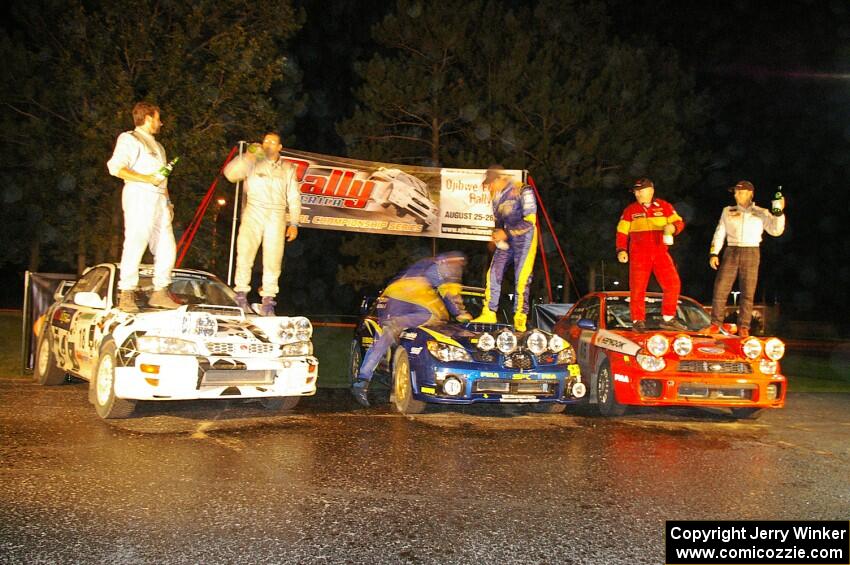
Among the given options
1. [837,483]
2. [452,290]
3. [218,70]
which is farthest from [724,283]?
[218,70]

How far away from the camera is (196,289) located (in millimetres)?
8766

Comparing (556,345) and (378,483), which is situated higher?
(556,345)

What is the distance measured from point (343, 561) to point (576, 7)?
27302 mm

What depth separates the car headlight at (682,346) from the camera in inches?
327

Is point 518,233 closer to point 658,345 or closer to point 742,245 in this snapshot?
point 658,345

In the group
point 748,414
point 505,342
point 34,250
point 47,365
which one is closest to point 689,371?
point 748,414

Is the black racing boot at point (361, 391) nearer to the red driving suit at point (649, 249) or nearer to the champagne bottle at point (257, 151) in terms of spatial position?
the champagne bottle at point (257, 151)

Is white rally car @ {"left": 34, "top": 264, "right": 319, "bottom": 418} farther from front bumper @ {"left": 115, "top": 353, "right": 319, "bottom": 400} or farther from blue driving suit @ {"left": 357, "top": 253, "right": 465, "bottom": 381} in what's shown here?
blue driving suit @ {"left": 357, "top": 253, "right": 465, "bottom": 381}

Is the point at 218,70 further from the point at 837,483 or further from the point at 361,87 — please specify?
the point at 837,483

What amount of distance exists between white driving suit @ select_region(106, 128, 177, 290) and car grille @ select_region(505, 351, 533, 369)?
11.4 feet

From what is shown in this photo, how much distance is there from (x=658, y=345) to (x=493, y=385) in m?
1.77

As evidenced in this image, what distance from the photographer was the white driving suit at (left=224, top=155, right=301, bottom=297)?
8.84 metres

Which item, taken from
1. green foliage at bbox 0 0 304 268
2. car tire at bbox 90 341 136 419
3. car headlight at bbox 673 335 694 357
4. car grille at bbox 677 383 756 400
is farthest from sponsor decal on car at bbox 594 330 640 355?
green foliage at bbox 0 0 304 268

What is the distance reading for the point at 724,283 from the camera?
400 inches
